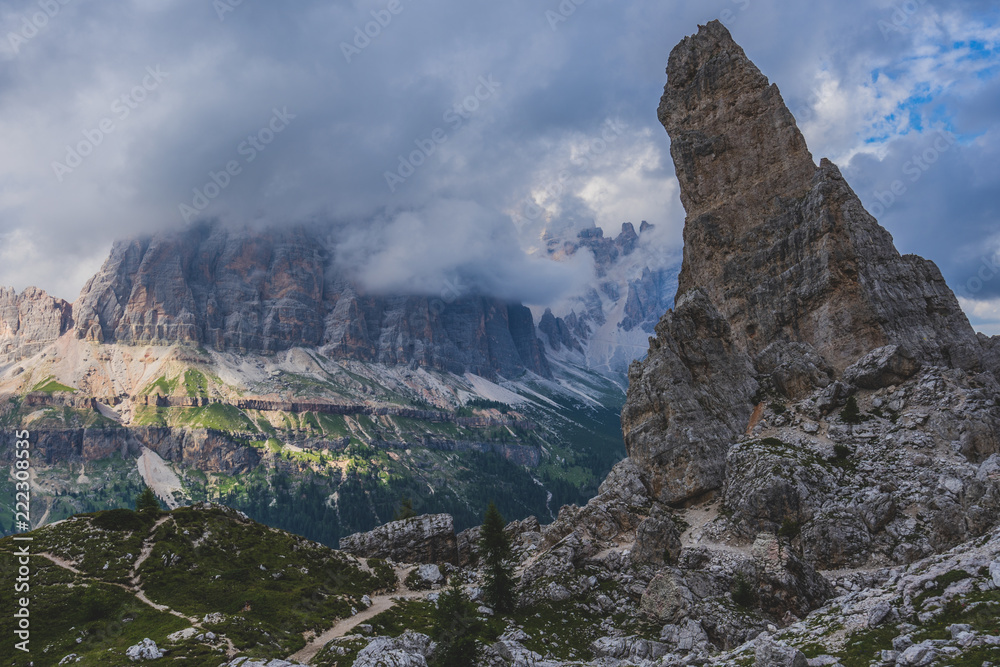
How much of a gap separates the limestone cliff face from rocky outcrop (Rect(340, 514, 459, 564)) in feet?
133

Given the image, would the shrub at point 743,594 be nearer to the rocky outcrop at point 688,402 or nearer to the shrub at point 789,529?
the shrub at point 789,529

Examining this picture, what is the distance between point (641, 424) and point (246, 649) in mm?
73567

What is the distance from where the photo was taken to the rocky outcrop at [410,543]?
103 meters

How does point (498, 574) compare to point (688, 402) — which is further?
point (688, 402)

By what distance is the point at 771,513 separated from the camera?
242 feet

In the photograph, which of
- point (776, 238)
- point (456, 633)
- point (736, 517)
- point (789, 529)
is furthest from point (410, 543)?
point (776, 238)

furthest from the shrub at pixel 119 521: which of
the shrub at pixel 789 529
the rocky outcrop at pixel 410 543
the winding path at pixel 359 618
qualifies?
the shrub at pixel 789 529

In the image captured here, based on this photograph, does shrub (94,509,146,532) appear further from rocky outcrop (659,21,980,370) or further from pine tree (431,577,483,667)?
rocky outcrop (659,21,980,370)

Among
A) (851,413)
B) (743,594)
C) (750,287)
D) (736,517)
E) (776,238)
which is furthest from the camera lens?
(750,287)

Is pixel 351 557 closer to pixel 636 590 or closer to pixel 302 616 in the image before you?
pixel 302 616

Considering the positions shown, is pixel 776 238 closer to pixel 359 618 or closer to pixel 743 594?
pixel 743 594

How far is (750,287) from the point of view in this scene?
114 meters

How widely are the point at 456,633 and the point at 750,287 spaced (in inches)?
3617

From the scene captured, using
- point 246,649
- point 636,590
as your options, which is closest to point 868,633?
point 636,590
